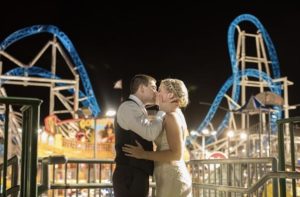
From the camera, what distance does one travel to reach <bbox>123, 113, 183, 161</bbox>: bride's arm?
3.41 metres

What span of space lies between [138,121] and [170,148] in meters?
0.33

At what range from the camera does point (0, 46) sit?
25359mm

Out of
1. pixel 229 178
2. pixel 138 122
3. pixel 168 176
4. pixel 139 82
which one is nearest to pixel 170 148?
pixel 168 176

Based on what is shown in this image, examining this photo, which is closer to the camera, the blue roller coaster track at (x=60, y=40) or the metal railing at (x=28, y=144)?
the metal railing at (x=28, y=144)

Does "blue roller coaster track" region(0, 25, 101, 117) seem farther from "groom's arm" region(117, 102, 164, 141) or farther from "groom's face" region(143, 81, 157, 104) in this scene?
"groom's arm" region(117, 102, 164, 141)

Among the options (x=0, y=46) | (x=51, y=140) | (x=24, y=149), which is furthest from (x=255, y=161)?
(x=0, y=46)

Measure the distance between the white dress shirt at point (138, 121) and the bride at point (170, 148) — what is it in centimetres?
9

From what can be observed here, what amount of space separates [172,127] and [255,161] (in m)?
1.89

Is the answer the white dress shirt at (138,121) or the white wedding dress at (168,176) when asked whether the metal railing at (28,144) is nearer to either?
Result: the white dress shirt at (138,121)

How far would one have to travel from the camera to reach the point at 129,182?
346cm

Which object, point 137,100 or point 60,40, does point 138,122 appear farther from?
point 60,40

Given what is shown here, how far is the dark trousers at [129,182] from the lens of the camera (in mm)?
3445

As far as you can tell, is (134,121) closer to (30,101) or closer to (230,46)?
(30,101)

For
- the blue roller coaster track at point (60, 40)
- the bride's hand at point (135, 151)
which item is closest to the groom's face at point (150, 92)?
the bride's hand at point (135, 151)
